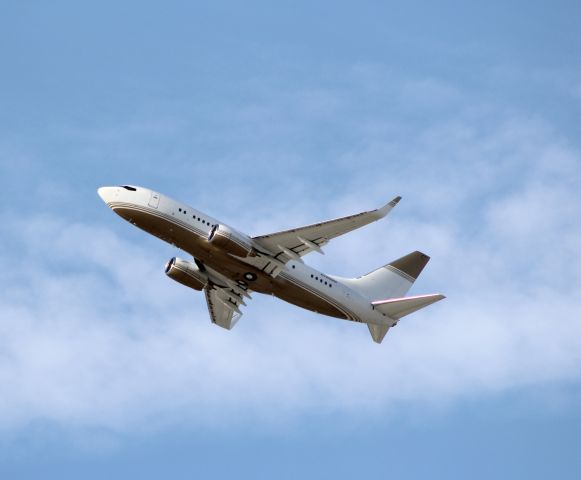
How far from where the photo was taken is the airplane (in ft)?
248

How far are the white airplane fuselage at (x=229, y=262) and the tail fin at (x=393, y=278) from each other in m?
2.23

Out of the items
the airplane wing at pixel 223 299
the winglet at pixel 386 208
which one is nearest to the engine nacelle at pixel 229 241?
the airplane wing at pixel 223 299

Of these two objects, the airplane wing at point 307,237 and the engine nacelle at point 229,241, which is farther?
the engine nacelle at point 229,241

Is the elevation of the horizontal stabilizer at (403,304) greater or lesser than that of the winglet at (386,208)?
lesser

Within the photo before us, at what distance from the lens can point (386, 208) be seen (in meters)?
70.7

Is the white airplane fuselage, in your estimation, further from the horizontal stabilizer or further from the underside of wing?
the underside of wing

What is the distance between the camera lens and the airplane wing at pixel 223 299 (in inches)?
3354

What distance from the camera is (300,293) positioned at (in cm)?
7931

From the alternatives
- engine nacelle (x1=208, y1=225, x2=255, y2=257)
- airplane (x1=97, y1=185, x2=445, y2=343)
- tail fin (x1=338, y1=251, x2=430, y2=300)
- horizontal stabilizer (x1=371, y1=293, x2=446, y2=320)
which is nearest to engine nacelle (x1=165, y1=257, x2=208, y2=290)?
airplane (x1=97, y1=185, x2=445, y2=343)

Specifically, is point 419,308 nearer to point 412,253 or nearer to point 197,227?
point 412,253

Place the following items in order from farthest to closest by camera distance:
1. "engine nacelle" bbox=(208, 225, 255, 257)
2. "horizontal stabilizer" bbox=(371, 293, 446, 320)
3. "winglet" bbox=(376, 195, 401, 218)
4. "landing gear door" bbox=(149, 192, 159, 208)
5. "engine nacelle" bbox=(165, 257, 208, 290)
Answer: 1. "engine nacelle" bbox=(165, 257, 208, 290)
2. "horizontal stabilizer" bbox=(371, 293, 446, 320)
3. "landing gear door" bbox=(149, 192, 159, 208)
4. "engine nacelle" bbox=(208, 225, 255, 257)
5. "winglet" bbox=(376, 195, 401, 218)

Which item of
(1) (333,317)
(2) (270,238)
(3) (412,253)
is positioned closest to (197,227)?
(2) (270,238)

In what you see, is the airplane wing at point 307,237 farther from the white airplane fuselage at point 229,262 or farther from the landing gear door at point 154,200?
the landing gear door at point 154,200

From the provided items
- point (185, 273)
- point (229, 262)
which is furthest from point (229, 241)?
point (185, 273)
